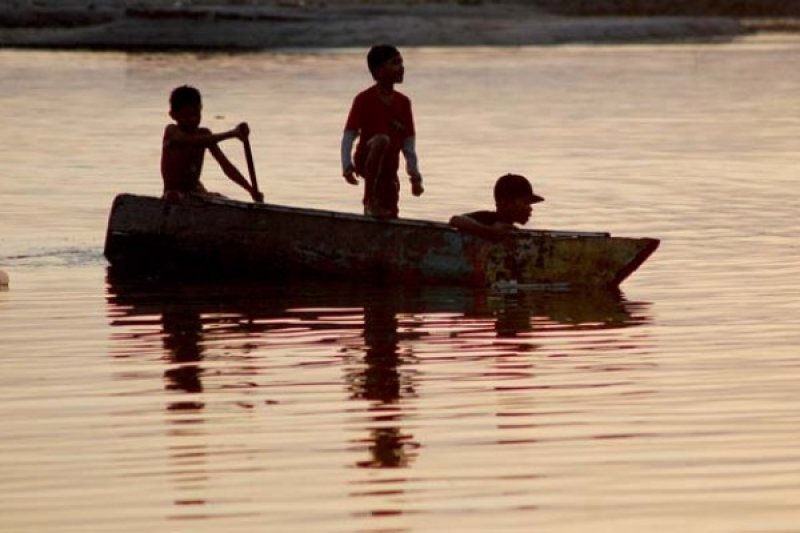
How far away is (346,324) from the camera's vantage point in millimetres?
14031

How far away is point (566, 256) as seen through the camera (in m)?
15.1

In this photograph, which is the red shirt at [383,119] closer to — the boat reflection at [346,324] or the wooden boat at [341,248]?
the wooden boat at [341,248]

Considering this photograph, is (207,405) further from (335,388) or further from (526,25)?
(526,25)

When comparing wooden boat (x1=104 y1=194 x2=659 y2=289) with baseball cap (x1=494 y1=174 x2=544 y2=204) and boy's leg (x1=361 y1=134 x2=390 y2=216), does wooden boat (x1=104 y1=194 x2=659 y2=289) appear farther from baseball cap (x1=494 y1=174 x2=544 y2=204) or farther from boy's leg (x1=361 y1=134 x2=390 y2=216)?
boy's leg (x1=361 y1=134 x2=390 y2=216)

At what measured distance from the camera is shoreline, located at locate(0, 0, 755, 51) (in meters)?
64.4

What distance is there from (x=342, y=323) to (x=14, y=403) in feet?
10.7

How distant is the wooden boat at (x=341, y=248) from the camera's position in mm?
15117

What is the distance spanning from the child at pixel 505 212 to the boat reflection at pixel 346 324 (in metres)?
0.39

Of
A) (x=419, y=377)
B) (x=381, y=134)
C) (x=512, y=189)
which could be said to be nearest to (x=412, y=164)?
(x=381, y=134)

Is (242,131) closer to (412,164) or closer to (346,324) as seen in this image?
(412,164)

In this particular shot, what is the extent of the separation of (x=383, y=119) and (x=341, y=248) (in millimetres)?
831

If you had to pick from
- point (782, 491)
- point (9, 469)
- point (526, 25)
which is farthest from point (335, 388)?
point (526, 25)

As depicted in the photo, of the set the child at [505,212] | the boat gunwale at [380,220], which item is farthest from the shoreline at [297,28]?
the child at [505,212]

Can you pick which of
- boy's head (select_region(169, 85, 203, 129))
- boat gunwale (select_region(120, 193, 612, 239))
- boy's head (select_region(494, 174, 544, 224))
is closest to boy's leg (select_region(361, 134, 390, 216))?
boat gunwale (select_region(120, 193, 612, 239))
